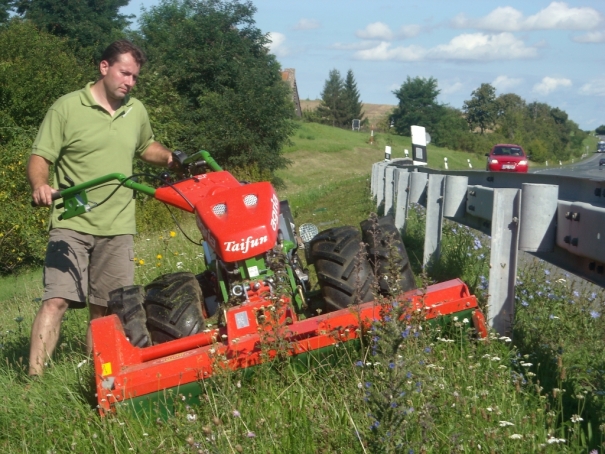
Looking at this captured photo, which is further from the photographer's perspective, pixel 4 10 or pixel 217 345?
pixel 4 10

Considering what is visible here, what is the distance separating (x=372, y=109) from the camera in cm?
16875

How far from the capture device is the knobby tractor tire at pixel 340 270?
492 centimetres

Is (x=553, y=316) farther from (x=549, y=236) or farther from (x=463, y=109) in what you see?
(x=463, y=109)

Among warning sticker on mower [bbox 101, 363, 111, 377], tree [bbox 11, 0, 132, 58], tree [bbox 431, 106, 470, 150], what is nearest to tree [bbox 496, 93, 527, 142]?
tree [bbox 431, 106, 470, 150]

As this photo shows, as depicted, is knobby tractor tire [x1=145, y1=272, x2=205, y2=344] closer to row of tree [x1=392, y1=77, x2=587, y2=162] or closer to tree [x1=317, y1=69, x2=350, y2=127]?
row of tree [x1=392, y1=77, x2=587, y2=162]

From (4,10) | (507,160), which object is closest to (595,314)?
(507,160)

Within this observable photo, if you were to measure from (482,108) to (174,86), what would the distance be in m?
81.6

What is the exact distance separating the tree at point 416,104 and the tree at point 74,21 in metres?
62.1

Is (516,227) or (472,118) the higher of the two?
(516,227)

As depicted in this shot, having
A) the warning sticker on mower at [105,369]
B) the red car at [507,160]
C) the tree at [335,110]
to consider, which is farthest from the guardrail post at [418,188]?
the tree at [335,110]

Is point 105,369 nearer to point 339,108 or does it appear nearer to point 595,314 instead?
point 595,314

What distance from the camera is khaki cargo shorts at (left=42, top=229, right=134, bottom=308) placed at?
5199 millimetres

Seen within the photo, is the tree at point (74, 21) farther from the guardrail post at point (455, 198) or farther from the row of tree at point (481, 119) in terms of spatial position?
the guardrail post at point (455, 198)

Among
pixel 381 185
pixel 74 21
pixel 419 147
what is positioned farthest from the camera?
pixel 74 21
